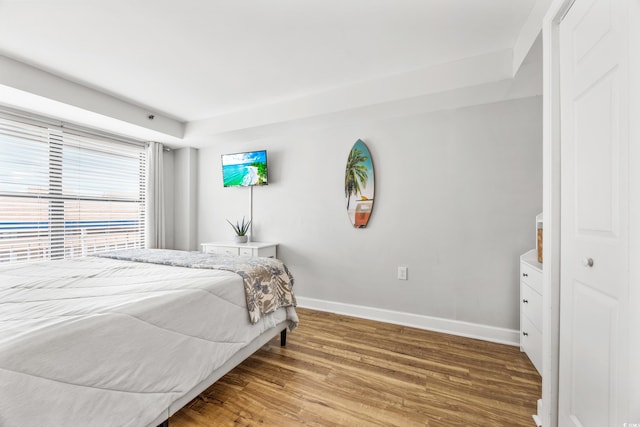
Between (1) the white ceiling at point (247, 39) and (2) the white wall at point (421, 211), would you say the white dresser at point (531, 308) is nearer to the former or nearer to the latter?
(2) the white wall at point (421, 211)

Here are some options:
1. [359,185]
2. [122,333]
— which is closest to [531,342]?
[359,185]

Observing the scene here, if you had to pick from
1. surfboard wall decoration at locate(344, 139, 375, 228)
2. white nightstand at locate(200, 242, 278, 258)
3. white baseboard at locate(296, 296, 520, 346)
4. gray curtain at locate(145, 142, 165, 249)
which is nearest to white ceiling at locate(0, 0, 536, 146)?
surfboard wall decoration at locate(344, 139, 375, 228)

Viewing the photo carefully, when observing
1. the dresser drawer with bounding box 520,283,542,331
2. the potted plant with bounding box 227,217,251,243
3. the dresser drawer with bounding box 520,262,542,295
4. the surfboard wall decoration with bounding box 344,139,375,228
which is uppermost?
the surfboard wall decoration with bounding box 344,139,375,228

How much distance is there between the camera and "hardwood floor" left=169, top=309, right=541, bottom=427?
58.2 inches

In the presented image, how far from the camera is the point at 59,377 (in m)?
0.91

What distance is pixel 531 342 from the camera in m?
1.97

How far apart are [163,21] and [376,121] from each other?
79.2 inches

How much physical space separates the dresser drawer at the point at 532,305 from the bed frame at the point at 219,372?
5.89ft

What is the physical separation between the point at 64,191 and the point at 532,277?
443cm

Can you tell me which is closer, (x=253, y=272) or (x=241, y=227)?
(x=253, y=272)

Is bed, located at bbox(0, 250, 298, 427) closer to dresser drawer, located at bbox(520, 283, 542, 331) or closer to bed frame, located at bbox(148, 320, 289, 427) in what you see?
bed frame, located at bbox(148, 320, 289, 427)

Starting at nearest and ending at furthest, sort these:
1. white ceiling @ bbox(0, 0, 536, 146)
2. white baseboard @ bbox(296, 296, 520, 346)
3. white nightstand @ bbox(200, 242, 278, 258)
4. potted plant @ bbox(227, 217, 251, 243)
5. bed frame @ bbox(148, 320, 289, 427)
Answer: bed frame @ bbox(148, 320, 289, 427), white ceiling @ bbox(0, 0, 536, 146), white baseboard @ bbox(296, 296, 520, 346), white nightstand @ bbox(200, 242, 278, 258), potted plant @ bbox(227, 217, 251, 243)

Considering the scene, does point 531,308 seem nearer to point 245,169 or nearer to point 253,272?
point 253,272

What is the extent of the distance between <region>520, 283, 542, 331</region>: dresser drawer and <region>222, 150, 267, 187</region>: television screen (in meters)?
2.81
